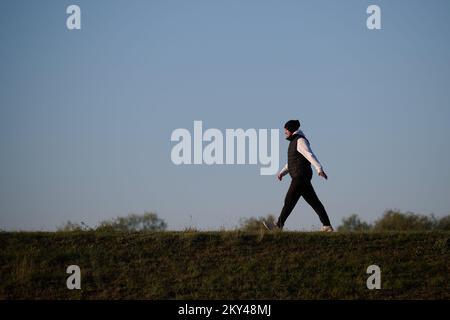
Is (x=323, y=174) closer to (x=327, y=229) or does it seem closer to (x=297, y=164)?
(x=297, y=164)

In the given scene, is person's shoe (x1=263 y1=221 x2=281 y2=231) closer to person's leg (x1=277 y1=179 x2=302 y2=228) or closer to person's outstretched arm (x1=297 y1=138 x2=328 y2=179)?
person's leg (x1=277 y1=179 x2=302 y2=228)

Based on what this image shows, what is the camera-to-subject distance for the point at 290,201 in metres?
16.6

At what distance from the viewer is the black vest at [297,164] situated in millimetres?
16719

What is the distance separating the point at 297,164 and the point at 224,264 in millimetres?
3630

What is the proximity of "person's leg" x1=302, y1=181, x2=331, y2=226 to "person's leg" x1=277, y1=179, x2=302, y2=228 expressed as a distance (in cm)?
16

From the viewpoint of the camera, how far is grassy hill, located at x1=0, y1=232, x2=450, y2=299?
13.2 meters

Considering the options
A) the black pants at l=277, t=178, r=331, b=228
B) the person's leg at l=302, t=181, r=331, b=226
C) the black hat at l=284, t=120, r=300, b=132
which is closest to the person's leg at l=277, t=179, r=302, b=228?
the black pants at l=277, t=178, r=331, b=228
